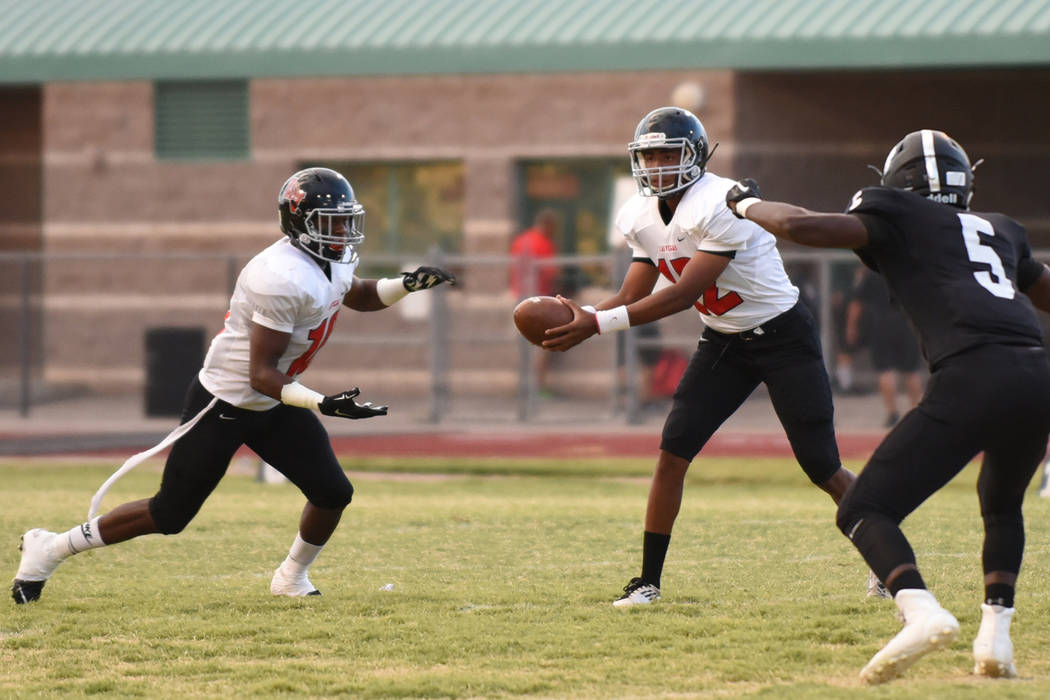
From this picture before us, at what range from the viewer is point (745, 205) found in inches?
213

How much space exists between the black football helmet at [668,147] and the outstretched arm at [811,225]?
→ 1.19 metres

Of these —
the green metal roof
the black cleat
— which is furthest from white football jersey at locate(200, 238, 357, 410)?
the green metal roof

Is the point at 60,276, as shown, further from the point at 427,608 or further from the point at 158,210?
the point at 427,608

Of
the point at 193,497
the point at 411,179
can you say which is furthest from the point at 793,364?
the point at 411,179

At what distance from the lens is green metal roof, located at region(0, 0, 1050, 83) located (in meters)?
16.4

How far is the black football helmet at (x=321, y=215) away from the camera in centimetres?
656

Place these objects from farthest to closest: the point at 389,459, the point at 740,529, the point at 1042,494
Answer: the point at 389,459
the point at 1042,494
the point at 740,529

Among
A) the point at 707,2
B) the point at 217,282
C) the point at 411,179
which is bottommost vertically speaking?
the point at 217,282

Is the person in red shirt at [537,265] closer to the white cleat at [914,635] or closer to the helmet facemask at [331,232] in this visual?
the helmet facemask at [331,232]

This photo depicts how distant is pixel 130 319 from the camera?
19.7 metres

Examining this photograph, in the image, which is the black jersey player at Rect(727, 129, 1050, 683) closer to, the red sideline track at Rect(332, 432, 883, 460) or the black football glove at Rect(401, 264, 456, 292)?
the black football glove at Rect(401, 264, 456, 292)

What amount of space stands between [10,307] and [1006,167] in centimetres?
1237

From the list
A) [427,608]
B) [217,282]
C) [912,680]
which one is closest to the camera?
[912,680]

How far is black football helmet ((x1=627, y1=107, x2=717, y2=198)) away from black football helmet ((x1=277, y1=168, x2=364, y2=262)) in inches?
46.3
